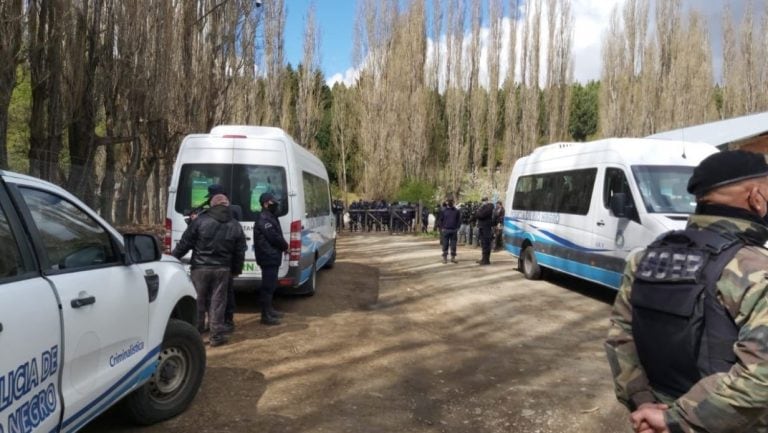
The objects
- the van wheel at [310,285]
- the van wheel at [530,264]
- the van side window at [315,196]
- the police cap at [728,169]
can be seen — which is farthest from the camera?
the van wheel at [530,264]

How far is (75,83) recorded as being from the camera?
11820 millimetres

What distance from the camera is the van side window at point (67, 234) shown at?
2.81 metres

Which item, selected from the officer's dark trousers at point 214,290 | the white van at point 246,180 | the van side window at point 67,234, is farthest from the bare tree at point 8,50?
the van side window at point 67,234

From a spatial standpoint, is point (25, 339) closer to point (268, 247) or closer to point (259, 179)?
point (268, 247)

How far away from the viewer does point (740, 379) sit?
5.38 ft

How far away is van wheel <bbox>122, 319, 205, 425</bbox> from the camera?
13.1ft

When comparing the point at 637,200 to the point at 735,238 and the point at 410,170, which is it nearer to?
the point at 735,238

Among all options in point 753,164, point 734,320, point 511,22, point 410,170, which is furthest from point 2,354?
point 511,22

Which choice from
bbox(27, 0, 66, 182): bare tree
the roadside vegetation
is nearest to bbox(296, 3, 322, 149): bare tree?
the roadside vegetation

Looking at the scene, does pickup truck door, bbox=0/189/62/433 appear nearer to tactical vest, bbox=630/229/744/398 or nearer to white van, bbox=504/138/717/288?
tactical vest, bbox=630/229/744/398

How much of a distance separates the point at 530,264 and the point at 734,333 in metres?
10.4

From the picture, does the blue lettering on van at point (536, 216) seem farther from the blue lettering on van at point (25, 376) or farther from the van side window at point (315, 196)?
the blue lettering on van at point (25, 376)

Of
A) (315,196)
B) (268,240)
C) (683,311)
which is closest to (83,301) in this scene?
(683,311)

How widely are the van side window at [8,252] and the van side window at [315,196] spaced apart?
20.0 ft
